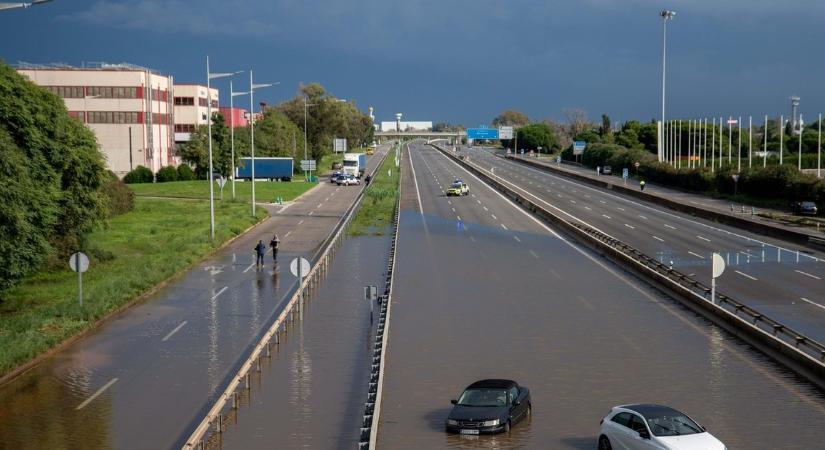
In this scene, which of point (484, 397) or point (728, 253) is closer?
point (484, 397)

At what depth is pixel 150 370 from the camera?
83.5 feet

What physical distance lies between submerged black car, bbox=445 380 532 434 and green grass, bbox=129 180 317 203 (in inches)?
2458

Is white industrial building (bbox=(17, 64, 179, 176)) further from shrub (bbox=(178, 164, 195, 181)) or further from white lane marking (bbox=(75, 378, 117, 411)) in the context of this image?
white lane marking (bbox=(75, 378, 117, 411))

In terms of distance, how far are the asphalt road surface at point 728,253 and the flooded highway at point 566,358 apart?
10.6 ft

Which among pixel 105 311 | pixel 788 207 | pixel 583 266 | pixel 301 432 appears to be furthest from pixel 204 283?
pixel 788 207

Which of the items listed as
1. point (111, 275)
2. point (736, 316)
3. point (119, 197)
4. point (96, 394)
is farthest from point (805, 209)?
point (96, 394)

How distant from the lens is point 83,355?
90.1 feet

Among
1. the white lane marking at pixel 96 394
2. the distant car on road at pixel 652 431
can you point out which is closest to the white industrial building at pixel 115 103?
the white lane marking at pixel 96 394

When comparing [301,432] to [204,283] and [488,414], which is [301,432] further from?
[204,283]

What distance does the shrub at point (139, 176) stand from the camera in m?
107

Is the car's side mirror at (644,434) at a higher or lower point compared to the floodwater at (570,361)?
higher

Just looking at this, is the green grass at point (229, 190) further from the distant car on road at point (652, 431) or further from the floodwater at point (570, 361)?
the distant car on road at point (652, 431)

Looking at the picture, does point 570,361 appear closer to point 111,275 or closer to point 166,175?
point 111,275

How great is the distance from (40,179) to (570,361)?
25580 millimetres
